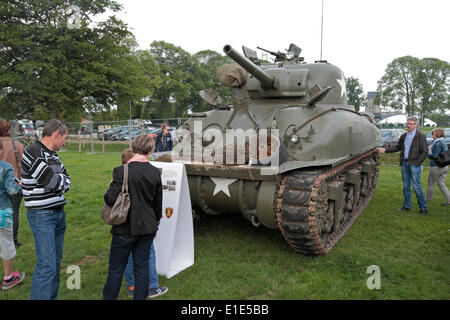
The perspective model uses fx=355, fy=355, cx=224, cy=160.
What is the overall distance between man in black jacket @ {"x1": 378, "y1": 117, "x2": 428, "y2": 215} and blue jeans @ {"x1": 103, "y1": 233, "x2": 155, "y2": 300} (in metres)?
6.46

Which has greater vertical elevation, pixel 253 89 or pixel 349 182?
pixel 253 89

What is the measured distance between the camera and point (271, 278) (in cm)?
473

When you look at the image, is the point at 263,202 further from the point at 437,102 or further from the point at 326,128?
the point at 437,102

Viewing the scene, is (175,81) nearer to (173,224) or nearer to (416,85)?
(416,85)

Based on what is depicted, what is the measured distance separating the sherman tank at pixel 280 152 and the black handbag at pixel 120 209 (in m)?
2.02

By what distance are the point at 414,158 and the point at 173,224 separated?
228 inches

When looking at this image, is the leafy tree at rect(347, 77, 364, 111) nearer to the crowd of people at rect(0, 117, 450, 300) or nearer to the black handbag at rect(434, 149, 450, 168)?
the black handbag at rect(434, 149, 450, 168)

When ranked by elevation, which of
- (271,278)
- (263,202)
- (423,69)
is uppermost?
(423,69)

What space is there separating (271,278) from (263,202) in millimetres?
1043

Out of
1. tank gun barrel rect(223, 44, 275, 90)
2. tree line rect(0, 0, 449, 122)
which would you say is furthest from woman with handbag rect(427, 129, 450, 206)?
tree line rect(0, 0, 449, 122)

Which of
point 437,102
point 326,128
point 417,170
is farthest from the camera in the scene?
point 437,102

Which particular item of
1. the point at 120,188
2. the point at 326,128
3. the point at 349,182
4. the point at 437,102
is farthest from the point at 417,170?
the point at 437,102

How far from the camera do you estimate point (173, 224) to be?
4.70 m

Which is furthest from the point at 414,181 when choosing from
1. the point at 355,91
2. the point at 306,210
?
the point at 355,91
